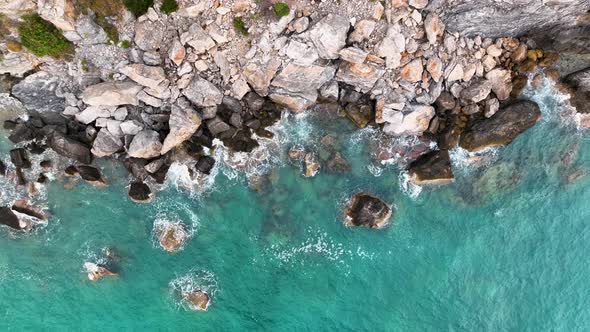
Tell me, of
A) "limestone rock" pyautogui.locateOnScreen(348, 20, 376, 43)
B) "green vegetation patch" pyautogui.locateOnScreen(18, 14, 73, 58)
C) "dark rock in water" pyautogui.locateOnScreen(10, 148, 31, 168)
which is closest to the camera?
"green vegetation patch" pyautogui.locateOnScreen(18, 14, 73, 58)

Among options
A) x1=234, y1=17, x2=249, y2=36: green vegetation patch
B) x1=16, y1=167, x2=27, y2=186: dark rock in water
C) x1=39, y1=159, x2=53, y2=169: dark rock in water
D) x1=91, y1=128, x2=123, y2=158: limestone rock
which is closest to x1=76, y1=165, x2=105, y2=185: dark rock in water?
x1=91, y1=128, x2=123, y2=158: limestone rock

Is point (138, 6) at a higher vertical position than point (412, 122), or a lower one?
higher

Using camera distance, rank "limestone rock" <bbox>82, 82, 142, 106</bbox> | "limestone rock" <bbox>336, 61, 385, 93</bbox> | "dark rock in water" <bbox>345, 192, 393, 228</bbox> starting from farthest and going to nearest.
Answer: "dark rock in water" <bbox>345, 192, 393, 228</bbox> → "limestone rock" <bbox>336, 61, 385, 93</bbox> → "limestone rock" <bbox>82, 82, 142, 106</bbox>

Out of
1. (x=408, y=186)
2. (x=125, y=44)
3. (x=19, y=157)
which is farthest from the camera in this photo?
(x=408, y=186)

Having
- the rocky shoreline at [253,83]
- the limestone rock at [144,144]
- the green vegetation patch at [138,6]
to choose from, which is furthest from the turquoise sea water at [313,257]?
the green vegetation patch at [138,6]

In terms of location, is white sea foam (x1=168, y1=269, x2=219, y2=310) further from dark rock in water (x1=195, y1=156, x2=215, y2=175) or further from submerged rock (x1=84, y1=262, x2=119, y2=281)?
dark rock in water (x1=195, y1=156, x2=215, y2=175)

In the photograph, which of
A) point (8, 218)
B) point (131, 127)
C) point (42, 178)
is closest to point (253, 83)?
point (131, 127)

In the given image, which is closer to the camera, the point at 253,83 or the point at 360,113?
the point at 253,83

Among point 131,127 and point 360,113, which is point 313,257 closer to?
point 360,113
